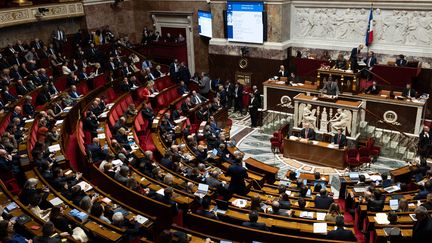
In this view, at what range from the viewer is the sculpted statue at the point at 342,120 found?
42.5 feet

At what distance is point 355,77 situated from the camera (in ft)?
44.6

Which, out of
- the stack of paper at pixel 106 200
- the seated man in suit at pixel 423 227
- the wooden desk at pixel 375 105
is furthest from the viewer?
the wooden desk at pixel 375 105

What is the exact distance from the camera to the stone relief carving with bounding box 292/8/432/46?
47.4ft

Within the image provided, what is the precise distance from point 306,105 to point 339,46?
3.79 meters

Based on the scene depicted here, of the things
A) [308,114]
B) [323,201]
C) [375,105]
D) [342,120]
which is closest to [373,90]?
[375,105]

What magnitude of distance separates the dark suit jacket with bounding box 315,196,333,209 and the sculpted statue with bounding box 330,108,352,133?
5330 millimetres

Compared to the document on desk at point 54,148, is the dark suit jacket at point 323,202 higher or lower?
lower

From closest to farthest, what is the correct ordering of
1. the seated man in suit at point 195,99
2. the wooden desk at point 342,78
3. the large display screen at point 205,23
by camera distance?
1. the wooden desk at point 342,78
2. the seated man in suit at point 195,99
3. the large display screen at point 205,23

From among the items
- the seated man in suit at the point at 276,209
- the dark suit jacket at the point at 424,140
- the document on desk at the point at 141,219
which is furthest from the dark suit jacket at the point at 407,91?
the document on desk at the point at 141,219

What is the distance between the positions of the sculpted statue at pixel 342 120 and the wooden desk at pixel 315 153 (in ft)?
3.82

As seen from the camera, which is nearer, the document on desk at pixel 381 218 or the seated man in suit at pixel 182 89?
the document on desk at pixel 381 218

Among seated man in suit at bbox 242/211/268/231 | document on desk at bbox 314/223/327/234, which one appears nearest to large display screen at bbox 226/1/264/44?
document on desk at bbox 314/223/327/234

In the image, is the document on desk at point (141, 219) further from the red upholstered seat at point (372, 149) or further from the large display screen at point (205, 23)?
the large display screen at point (205, 23)

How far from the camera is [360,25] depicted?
1546cm
